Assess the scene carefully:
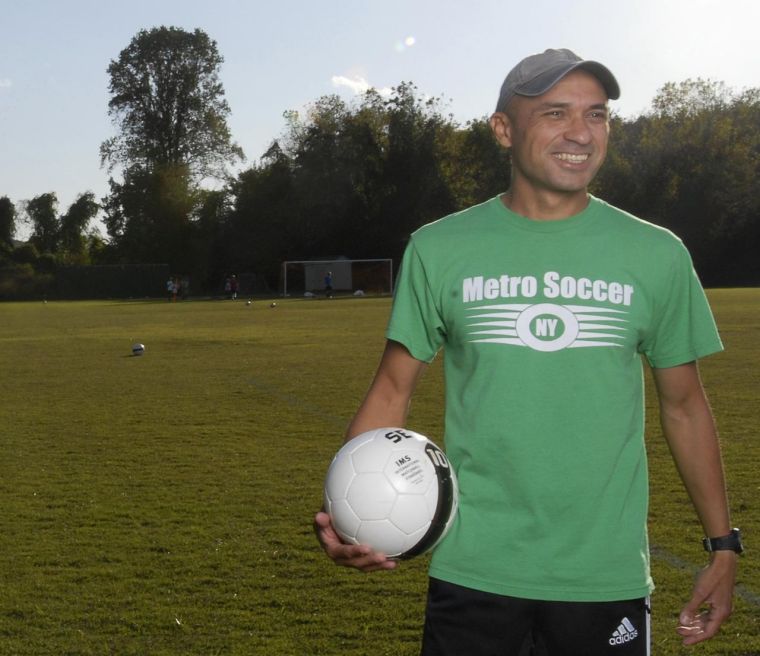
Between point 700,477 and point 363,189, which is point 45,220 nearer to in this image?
point 363,189

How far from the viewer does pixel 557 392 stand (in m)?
2.53

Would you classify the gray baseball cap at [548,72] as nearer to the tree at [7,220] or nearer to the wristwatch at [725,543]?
the wristwatch at [725,543]

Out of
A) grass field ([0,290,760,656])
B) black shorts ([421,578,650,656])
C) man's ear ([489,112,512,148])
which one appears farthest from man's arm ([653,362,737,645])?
grass field ([0,290,760,656])

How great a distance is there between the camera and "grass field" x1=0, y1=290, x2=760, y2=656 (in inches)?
188

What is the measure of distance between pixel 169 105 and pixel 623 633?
7516cm

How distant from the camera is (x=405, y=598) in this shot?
522cm

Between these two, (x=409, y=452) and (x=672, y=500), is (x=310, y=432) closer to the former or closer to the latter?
(x=672, y=500)

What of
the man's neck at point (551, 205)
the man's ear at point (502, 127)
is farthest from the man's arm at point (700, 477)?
the man's ear at point (502, 127)

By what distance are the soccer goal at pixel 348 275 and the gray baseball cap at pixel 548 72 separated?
55055 mm

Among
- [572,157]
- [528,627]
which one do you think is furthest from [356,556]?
[572,157]

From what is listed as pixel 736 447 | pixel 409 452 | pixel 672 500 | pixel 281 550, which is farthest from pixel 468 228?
pixel 736 447

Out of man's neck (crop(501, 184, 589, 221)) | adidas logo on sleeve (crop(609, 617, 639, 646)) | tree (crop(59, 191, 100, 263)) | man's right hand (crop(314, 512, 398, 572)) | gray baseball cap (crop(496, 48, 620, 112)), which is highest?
tree (crop(59, 191, 100, 263))

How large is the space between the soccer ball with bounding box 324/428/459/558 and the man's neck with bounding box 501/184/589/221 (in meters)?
0.66

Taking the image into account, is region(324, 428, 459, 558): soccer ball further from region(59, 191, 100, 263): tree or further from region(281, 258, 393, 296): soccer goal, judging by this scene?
region(59, 191, 100, 263): tree
